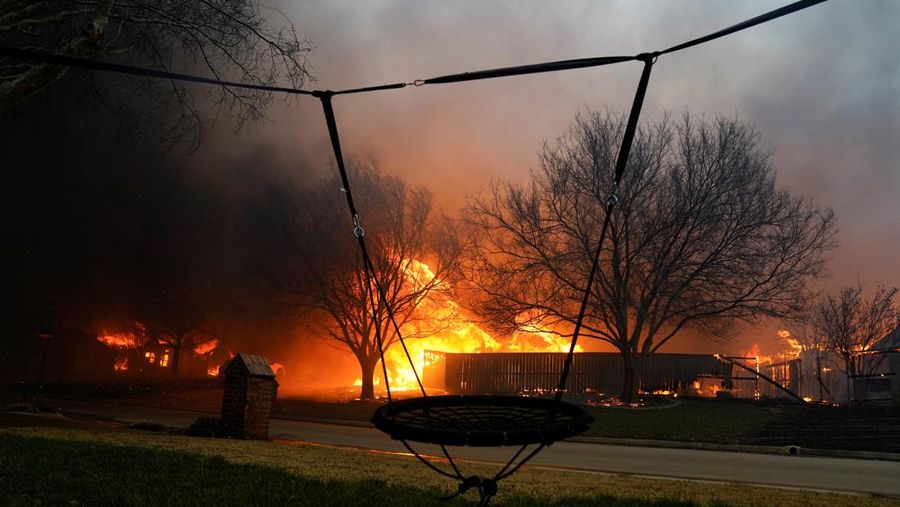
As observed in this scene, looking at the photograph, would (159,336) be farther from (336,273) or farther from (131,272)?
(336,273)

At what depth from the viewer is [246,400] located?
12586mm

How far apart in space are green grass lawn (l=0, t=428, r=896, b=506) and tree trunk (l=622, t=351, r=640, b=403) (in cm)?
1559

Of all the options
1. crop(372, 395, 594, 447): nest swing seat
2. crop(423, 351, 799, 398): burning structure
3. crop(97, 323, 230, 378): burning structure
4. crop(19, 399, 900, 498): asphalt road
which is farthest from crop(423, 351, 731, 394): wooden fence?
crop(372, 395, 594, 447): nest swing seat

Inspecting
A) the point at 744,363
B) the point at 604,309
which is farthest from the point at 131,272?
the point at 744,363

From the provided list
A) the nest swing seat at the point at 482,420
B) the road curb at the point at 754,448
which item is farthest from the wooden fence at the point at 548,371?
the nest swing seat at the point at 482,420

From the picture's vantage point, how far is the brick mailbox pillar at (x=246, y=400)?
41.1 feet

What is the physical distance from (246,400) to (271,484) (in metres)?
6.90

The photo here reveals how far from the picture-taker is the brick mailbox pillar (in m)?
12.5

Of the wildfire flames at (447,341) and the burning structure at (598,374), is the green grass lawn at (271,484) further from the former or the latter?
the wildfire flames at (447,341)

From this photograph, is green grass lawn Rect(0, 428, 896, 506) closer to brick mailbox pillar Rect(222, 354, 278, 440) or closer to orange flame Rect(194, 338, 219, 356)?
brick mailbox pillar Rect(222, 354, 278, 440)

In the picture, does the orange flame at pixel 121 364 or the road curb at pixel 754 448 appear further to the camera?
the orange flame at pixel 121 364

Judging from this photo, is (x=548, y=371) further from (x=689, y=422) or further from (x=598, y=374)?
(x=689, y=422)

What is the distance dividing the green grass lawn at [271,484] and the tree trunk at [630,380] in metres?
15.6

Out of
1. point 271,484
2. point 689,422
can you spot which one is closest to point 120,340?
point 689,422
